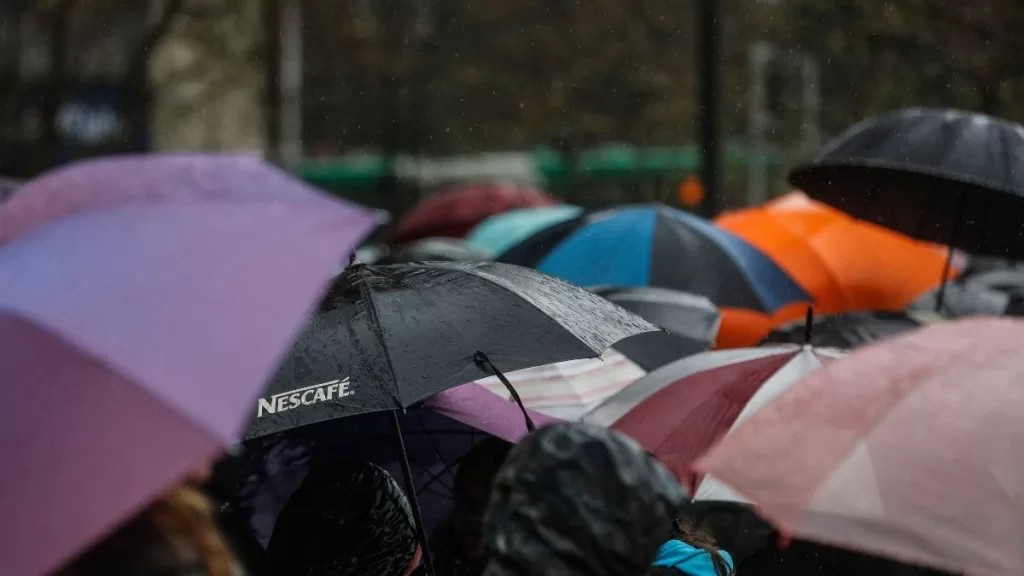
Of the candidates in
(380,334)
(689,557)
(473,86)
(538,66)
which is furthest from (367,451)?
(473,86)

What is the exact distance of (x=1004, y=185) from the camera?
20.2 feet

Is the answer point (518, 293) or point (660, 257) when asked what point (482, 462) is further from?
point (660, 257)

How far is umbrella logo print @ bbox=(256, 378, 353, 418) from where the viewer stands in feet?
12.8

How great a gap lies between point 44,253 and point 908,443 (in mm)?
1581

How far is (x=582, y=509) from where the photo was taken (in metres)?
2.48

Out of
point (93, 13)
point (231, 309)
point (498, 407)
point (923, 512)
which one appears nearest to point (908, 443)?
point (923, 512)

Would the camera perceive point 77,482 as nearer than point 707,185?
Yes

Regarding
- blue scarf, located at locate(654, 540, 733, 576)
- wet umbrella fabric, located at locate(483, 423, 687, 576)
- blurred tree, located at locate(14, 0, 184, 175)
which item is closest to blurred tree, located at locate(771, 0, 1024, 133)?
blurred tree, located at locate(14, 0, 184, 175)

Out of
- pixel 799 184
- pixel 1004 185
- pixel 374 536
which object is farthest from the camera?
pixel 799 184

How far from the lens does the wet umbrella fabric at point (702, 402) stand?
449 centimetres

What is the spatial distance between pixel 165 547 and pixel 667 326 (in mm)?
3761

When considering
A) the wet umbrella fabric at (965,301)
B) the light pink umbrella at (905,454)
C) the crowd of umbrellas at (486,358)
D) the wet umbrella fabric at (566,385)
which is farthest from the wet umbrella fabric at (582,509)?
the wet umbrella fabric at (965,301)

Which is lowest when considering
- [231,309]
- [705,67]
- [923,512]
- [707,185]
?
[707,185]

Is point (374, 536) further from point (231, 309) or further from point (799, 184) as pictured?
point (799, 184)
